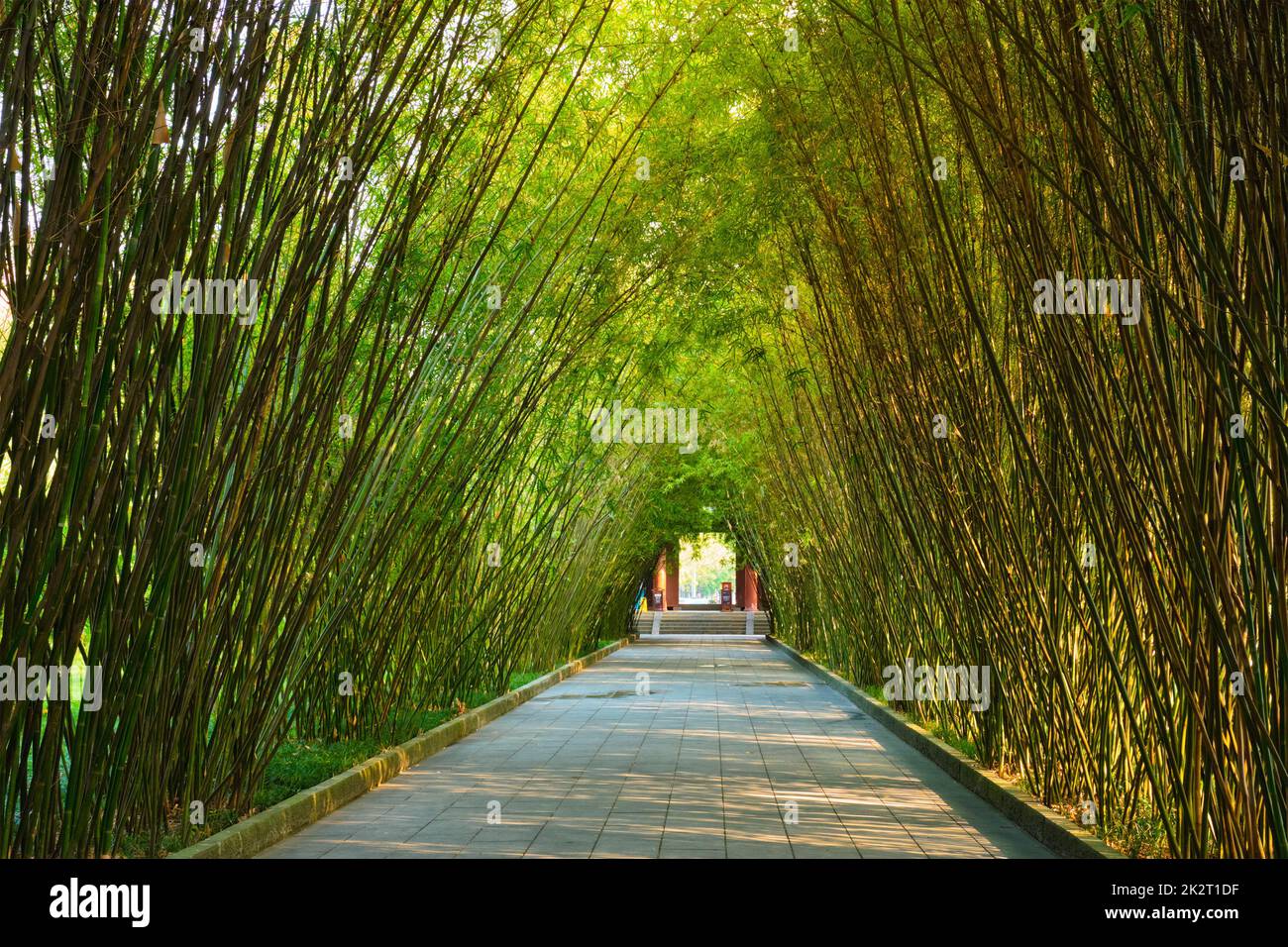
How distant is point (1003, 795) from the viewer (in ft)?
16.4

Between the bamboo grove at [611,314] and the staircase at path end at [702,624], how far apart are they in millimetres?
20872

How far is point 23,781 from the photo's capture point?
293cm

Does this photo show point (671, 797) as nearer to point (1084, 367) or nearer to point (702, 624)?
point (1084, 367)

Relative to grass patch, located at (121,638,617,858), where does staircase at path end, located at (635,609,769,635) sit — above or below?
below

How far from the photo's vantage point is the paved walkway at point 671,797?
428cm

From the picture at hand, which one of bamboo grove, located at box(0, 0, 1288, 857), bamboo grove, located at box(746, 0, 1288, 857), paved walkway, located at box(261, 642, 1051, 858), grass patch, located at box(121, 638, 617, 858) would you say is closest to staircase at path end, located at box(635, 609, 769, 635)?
paved walkway, located at box(261, 642, 1051, 858)

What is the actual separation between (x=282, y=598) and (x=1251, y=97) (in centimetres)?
337

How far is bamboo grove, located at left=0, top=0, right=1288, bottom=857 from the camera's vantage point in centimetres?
275

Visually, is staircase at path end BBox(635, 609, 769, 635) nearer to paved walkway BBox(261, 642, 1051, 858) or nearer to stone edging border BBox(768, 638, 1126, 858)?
paved walkway BBox(261, 642, 1051, 858)

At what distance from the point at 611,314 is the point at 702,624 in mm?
22394

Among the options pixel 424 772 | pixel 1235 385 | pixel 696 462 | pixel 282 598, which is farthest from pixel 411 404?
pixel 696 462

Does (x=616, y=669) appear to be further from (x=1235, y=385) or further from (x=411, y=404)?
(x=1235, y=385)

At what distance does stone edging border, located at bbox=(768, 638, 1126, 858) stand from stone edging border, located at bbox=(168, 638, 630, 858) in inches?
101

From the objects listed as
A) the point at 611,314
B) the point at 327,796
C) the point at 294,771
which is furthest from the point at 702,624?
the point at 327,796
